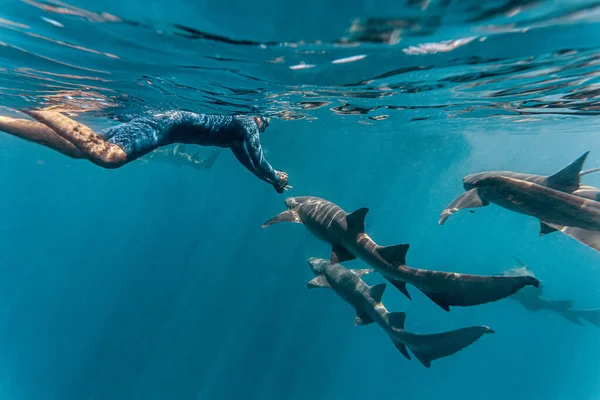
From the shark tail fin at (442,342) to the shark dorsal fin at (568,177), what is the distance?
Result: 330 cm

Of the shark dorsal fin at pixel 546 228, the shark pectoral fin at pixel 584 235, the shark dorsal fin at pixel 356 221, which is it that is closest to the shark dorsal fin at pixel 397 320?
the shark dorsal fin at pixel 356 221

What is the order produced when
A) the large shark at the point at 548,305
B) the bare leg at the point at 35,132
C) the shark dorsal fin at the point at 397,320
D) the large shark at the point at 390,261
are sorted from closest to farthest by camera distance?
1. the bare leg at the point at 35,132
2. the large shark at the point at 390,261
3. the shark dorsal fin at the point at 397,320
4. the large shark at the point at 548,305

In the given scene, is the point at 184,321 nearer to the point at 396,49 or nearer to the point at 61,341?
the point at 61,341

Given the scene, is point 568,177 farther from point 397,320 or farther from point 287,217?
point 287,217

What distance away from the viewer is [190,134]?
6992 millimetres

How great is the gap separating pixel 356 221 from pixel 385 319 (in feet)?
12.6

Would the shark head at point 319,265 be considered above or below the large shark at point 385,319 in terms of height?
above

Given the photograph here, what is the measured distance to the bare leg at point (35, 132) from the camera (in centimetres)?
359

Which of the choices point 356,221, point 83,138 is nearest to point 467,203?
point 356,221

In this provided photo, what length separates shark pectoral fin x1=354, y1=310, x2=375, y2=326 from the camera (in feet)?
28.0

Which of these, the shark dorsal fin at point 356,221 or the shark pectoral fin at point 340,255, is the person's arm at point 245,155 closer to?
the shark pectoral fin at point 340,255

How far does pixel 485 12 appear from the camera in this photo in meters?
6.27

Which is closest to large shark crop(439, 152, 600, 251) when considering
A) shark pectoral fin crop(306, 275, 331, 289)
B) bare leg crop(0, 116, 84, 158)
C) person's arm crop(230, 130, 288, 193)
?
person's arm crop(230, 130, 288, 193)

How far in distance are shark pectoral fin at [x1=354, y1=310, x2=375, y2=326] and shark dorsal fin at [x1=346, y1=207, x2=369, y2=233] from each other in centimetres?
371
